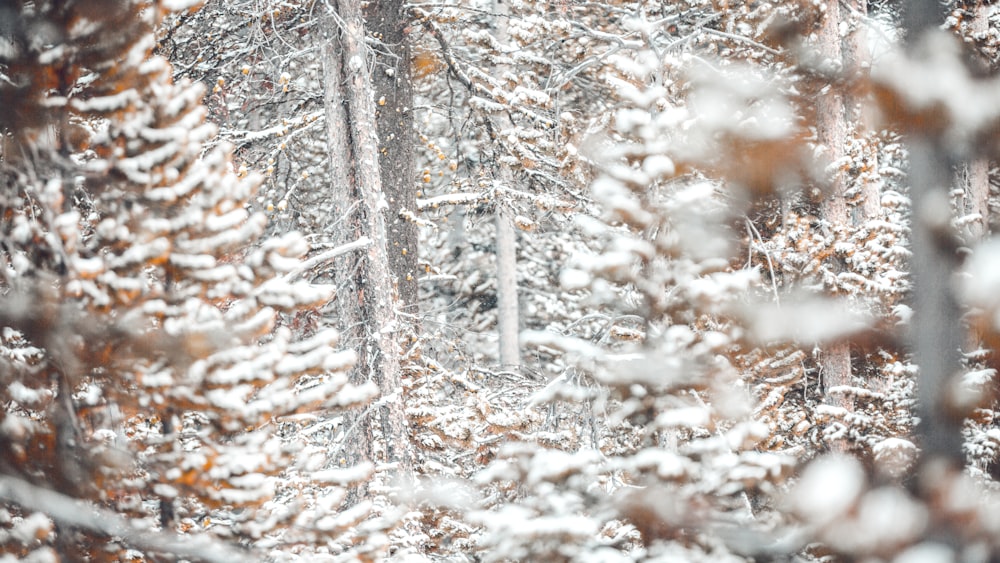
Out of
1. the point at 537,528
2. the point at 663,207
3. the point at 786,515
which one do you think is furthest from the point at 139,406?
the point at 786,515

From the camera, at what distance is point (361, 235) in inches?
270

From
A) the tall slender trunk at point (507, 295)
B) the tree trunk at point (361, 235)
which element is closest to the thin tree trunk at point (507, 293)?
the tall slender trunk at point (507, 295)

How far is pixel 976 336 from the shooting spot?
2451 mm

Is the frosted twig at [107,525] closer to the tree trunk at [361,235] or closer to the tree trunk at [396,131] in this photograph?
the tree trunk at [361,235]

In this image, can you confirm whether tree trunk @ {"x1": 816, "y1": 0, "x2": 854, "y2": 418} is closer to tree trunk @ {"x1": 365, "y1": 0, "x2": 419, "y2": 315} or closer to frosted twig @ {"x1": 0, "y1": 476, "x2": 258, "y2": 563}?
tree trunk @ {"x1": 365, "y1": 0, "x2": 419, "y2": 315}

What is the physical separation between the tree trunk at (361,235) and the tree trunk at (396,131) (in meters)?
1.48

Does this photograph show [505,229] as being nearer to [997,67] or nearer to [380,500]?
[380,500]

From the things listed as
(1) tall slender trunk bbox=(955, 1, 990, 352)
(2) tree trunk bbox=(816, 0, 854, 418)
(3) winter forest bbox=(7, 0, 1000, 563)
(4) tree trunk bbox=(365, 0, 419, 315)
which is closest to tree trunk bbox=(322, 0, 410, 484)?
(3) winter forest bbox=(7, 0, 1000, 563)

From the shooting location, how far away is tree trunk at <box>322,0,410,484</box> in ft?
22.2

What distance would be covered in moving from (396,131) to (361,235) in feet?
7.32

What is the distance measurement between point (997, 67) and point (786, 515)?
182 centimetres

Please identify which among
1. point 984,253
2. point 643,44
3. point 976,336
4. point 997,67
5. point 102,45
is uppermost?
point 643,44

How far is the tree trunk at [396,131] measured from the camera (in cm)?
847

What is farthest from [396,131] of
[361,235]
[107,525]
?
[107,525]
